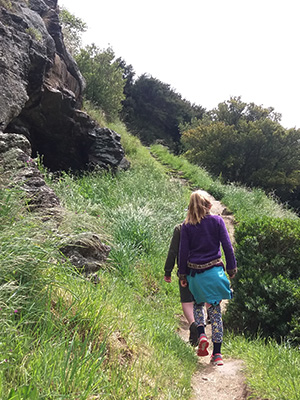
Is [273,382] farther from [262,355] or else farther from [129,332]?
[129,332]

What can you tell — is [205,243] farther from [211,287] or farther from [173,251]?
[173,251]

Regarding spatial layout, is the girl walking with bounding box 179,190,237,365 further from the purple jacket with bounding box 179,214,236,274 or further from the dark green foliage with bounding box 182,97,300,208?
the dark green foliage with bounding box 182,97,300,208

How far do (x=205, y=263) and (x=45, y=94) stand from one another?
20.5 ft

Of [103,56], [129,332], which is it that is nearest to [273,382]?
[129,332]

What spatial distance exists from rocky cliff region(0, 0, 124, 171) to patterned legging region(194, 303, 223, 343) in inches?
169

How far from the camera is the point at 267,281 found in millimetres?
3768

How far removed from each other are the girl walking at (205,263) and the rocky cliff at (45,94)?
12.4ft

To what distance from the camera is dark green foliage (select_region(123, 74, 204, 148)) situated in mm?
32812

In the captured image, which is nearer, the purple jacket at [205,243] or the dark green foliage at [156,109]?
the purple jacket at [205,243]

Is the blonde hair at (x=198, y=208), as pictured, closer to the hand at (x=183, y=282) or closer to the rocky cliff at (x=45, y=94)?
the hand at (x=183, y=282)

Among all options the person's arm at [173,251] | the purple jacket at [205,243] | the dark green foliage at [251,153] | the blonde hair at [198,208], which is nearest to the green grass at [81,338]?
the person's arm at [173,251]

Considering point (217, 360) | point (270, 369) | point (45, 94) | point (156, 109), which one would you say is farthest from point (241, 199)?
point (156, 109)

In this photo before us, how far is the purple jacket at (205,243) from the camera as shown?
3.23 meters

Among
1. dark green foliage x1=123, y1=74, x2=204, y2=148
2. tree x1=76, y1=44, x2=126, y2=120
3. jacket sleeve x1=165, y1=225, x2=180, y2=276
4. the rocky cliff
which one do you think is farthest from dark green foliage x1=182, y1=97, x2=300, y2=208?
jacket sleeve x1=165, y1=225, x2=180, y2=276
